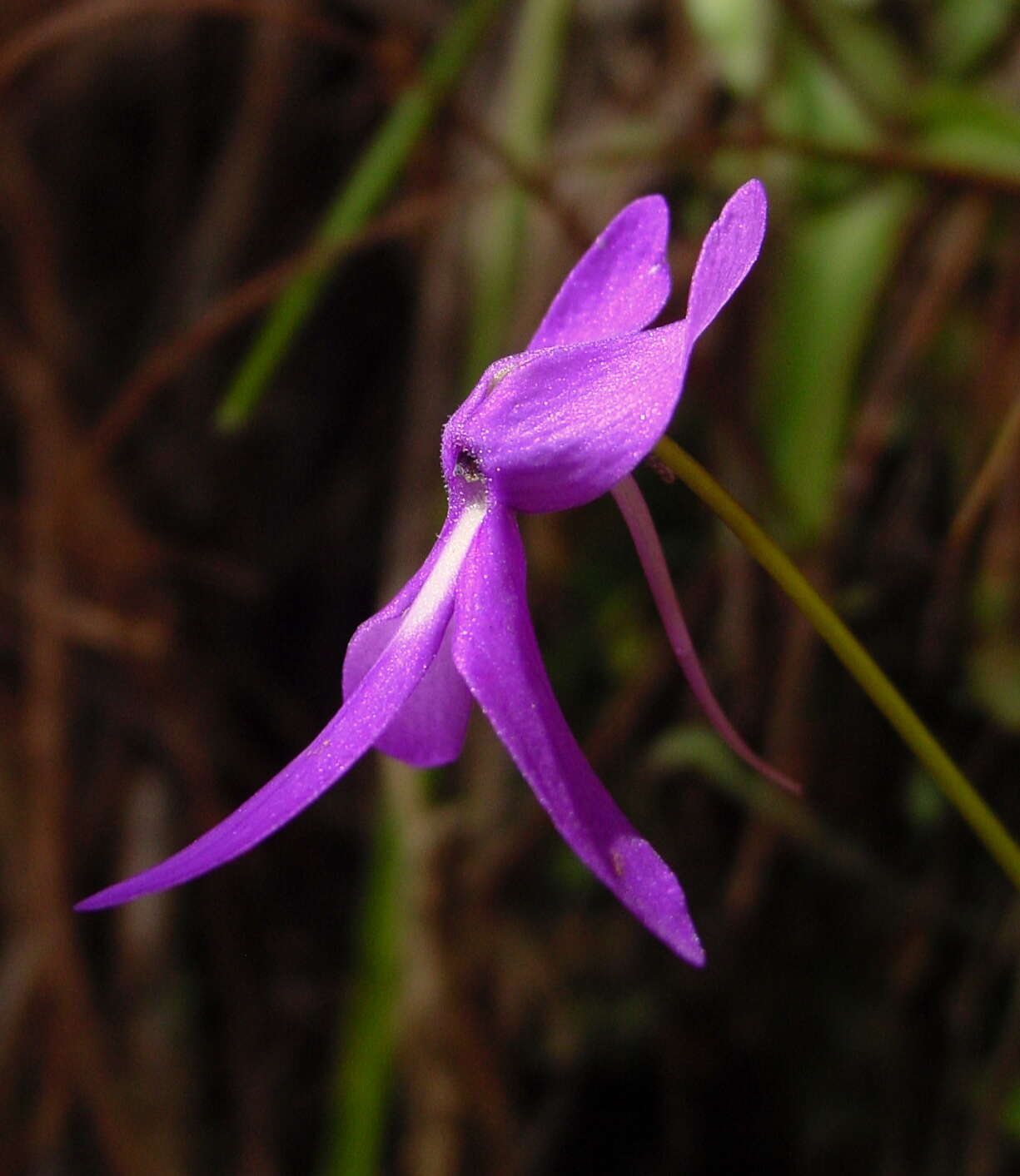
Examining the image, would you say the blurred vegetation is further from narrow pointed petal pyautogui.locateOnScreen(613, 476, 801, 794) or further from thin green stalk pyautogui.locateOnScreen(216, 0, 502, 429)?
narrow pointed petal pyautogui.locateOnScreen(613, 476, 801, 794)

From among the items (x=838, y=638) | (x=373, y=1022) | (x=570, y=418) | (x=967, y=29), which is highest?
(x=967, y=29)

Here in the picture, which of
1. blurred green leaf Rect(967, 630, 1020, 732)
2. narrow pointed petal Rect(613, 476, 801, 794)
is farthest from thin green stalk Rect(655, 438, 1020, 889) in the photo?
blurred green leaf Rect(967, 630, 1020, 732)

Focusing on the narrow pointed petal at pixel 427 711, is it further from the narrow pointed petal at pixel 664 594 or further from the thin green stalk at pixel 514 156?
the thin green stalk at pixel 514 156

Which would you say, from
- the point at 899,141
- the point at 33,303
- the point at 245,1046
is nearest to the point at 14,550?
the point at 33,303

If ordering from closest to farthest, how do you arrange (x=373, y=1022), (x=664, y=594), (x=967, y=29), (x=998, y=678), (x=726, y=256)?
(x=726, y=256) < (x=664, y=594) < (x=998, y=678) < (x=967, y=29) < (x=373, y=1022)

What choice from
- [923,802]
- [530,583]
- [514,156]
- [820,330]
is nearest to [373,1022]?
[530,583]

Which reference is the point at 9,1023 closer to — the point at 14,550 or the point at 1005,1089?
the point at 14,550

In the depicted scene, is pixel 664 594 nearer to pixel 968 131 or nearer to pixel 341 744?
pixel 341 744
